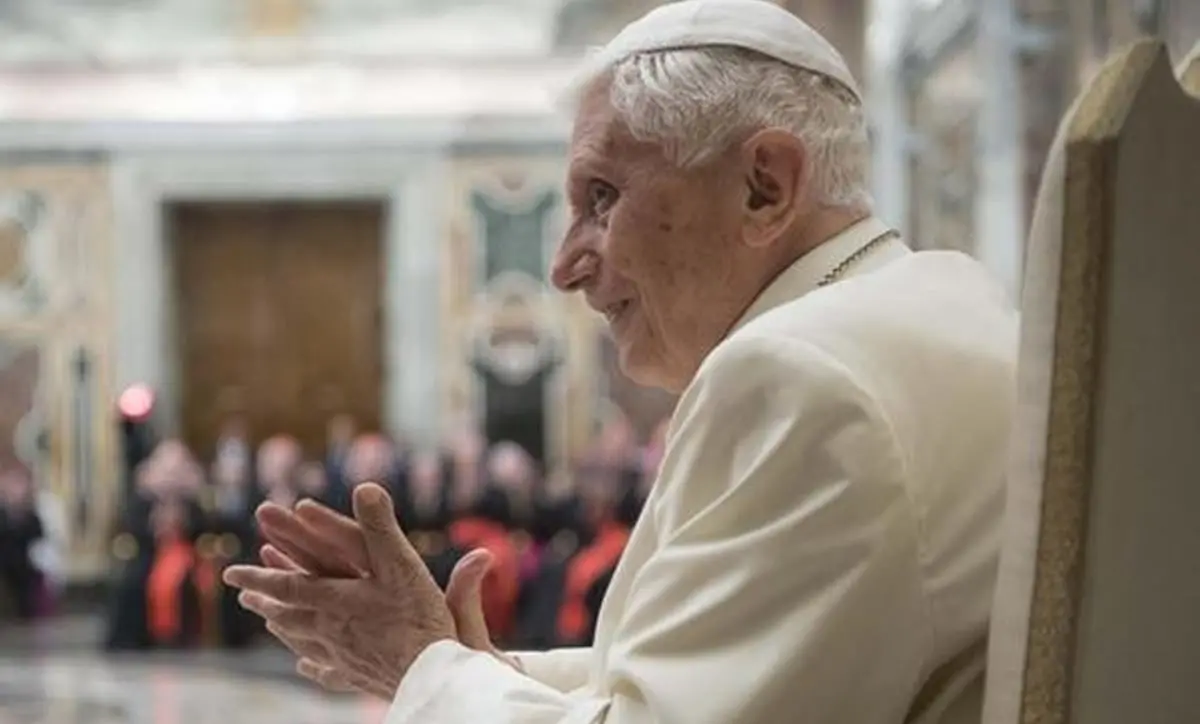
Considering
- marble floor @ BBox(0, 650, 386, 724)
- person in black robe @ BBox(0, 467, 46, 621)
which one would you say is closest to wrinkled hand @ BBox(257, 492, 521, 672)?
marble floor @ BBox(0, 650, 386, 724)

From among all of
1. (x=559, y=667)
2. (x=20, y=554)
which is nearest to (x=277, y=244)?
(x=20, y=554)

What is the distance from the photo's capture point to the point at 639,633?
1.57 m

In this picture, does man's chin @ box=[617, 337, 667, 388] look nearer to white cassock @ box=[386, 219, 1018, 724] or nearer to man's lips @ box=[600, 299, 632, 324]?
man's lips @ box=[600, 299, 632, 324]

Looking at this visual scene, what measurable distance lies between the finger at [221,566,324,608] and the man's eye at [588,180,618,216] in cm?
43

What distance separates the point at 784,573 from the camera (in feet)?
4.93

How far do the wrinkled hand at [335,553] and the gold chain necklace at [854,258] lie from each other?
434 mm

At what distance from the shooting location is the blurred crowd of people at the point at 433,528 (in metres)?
11.0

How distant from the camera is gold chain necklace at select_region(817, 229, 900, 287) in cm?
180

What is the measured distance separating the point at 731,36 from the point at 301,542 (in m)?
A: 0.61

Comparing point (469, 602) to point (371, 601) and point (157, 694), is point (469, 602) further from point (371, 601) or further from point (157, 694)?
point (157, 694)

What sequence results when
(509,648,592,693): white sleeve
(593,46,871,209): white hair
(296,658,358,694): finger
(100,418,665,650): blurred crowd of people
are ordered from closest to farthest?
1. (593,46,871,209): white hair
2. (296,658,358,694): finger
3. (509,648,592,693): white sleeve
4. (100,418,665,650): blurred crowd of people

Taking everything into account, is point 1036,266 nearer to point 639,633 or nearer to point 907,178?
point 639,633

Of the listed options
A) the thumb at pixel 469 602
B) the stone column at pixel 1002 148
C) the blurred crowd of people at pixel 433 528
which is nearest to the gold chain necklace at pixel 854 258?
the thumb at pixel 469 602

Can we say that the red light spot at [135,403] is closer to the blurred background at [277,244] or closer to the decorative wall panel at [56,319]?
the blurred background at [277,244]
